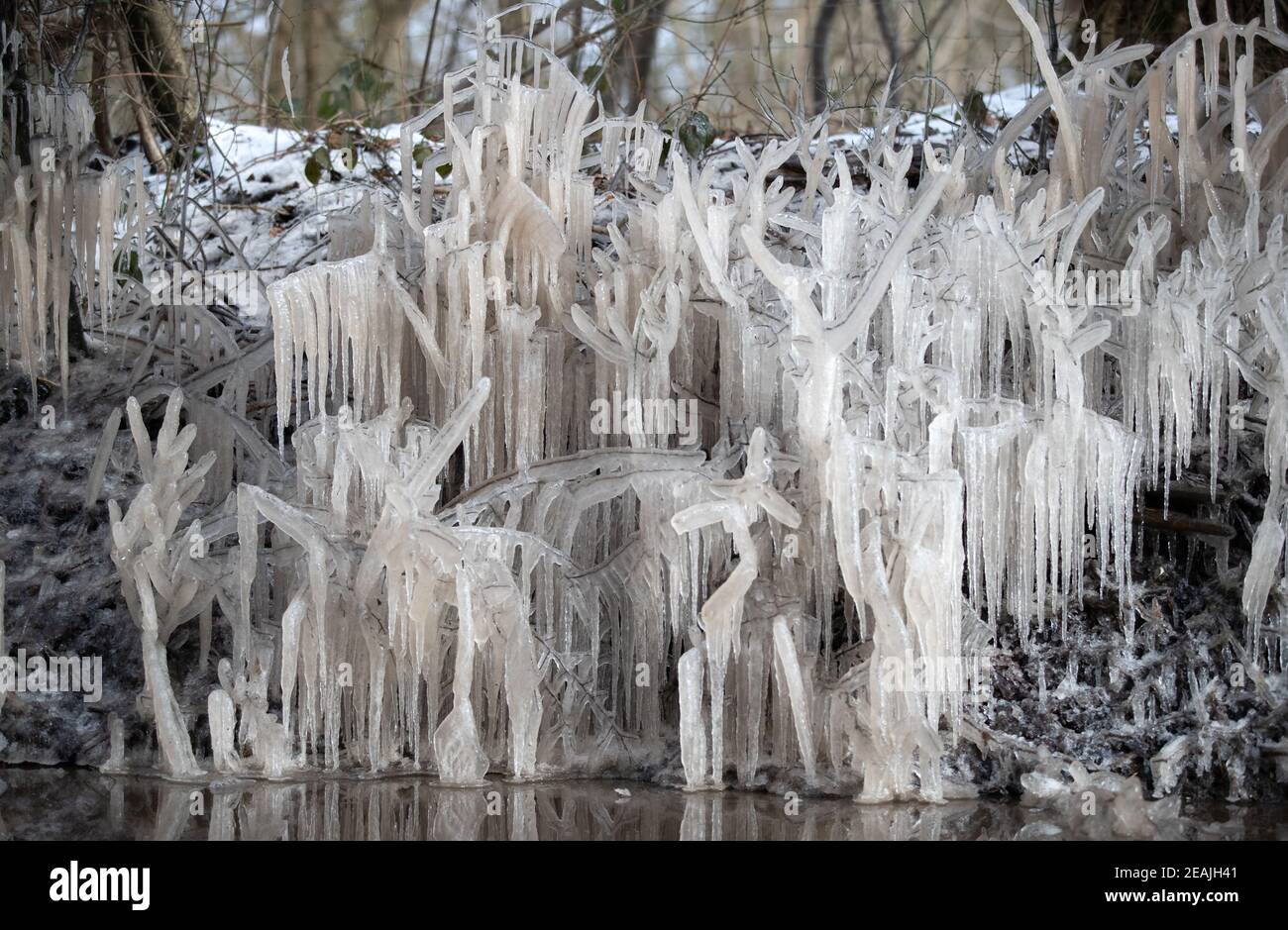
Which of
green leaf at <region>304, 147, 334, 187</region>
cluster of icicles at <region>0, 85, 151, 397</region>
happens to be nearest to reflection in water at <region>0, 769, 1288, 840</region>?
cluster of icicles at <region>0, 85, 151, 397</region>

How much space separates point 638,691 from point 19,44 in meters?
4.71

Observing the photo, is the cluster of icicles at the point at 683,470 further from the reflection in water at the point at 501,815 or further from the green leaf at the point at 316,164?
the green leaf at the point at 316,164

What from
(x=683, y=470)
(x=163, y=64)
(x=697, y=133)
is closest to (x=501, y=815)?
(x=683, y=470)

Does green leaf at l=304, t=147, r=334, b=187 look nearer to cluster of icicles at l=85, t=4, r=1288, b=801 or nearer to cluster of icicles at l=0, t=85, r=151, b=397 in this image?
cluster of icicles at l=0, t=85, r=151, b=397

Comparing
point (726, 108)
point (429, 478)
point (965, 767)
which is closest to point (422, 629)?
point (429, 478)

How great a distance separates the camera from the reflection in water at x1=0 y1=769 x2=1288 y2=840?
5.28 m

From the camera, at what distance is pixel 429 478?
5.78 m

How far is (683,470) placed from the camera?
6.04 metres

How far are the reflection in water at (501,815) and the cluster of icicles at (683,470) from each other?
6.7 inches

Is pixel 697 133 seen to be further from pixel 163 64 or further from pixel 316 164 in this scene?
pixel 163 64

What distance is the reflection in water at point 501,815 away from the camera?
17.3 ft

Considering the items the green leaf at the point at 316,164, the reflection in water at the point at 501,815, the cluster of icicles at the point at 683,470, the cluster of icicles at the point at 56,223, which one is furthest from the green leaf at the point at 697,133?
the reflection in water at the point at 501,815

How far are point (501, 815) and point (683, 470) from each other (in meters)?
1.44

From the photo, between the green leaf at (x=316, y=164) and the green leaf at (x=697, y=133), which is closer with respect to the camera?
the green leaf at (x=697, y=133)
